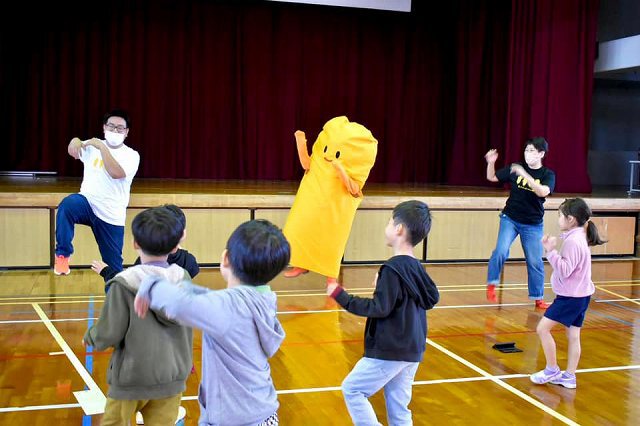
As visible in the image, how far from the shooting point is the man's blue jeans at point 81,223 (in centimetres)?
446

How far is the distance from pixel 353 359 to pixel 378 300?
6.06ft

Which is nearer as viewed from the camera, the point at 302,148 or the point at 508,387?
the point at 508,387

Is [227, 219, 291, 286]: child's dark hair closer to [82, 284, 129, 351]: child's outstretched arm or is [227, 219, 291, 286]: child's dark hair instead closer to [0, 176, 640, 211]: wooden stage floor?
[82, 284, 129, 351]: child's outstretched arm

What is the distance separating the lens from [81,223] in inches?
178

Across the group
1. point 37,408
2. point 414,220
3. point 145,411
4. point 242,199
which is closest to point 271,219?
point 242,199

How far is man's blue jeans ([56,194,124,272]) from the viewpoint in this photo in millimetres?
4461

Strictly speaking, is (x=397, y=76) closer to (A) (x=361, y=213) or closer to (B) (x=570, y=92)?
(B) (x=570, y=92)

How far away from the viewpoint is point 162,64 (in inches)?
420

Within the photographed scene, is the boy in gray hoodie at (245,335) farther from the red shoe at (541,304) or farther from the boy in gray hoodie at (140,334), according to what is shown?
the red shoe at (541,304)

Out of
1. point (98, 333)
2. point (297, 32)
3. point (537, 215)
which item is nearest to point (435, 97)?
point (297, 32)

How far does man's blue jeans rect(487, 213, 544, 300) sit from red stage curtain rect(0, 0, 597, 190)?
3.87 metres

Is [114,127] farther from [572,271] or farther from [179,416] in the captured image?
[572,271]

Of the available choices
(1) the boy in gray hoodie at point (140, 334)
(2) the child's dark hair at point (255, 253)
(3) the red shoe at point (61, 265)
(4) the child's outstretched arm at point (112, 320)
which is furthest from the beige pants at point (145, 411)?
(3) the red shoe at point (61, 265)

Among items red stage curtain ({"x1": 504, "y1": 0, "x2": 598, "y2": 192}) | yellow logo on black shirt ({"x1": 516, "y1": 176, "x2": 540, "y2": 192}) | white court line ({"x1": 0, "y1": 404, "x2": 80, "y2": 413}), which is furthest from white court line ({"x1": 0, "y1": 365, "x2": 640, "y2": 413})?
red stage curtain ({"x1": 504, "y1": 0, "x2": 598, "y2": 192})
